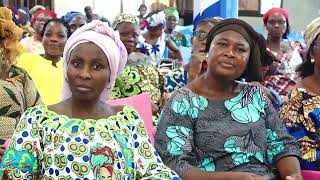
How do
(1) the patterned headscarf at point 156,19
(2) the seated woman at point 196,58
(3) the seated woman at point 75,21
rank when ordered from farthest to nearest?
1. (1) the patterned headscarf at point 156,19
2. (3) the seated woman at point 75,21
3. (2) the seated woman at point 196,58

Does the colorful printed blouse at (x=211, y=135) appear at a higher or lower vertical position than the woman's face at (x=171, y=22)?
lower

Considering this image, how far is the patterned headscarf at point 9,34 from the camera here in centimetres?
360

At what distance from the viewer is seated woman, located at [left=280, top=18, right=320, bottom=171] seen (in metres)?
3.30

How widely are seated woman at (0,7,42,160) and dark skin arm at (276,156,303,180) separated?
5.16ft

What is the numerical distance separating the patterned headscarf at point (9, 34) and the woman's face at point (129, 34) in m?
1.70

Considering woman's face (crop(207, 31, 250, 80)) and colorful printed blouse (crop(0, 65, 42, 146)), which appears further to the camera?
colorful printed blouse (crop(0, 65, 42, 146))

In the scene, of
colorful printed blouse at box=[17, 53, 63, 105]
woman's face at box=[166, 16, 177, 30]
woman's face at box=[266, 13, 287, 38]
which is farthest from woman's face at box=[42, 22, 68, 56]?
woman's face at box=[166, 16, 177, 30]

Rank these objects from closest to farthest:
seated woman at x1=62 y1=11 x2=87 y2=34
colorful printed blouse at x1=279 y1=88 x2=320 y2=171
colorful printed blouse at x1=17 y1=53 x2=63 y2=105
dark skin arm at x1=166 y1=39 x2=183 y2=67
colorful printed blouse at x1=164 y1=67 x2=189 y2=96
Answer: colorful printed blouse at x1=279 y1=88 x2=320 y2=171, colorful printed blouse at x1=164 y1=67 x2=189 y2=96, colorful printed blouse at x1=17 y1=53 x2=63 y2=105, seated woman at x1=62 y1=11 x2=87 y2=34, dark skin arm at x1=166 y1=39 x2=183 y2=67

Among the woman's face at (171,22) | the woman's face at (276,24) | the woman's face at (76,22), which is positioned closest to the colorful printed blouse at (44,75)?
the woman's face at (76,22)

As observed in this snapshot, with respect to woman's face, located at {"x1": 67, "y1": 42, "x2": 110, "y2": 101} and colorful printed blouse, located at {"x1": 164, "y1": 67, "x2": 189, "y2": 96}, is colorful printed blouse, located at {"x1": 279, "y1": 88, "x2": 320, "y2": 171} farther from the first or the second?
colorful printed blouse, located at {"x1": 164, "y1": 67, "x2": 189, "y2": 96}

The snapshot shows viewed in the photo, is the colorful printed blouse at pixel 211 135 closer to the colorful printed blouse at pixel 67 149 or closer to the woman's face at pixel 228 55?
the woman's face at pixel 228 55

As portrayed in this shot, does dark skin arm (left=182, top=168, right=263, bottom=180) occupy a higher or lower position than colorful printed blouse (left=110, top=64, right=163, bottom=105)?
lower

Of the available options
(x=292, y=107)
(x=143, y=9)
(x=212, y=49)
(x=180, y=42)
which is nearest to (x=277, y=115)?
(x=292, y=107)

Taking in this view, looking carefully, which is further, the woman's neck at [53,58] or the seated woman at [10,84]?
the woman's neck at [53,58]
